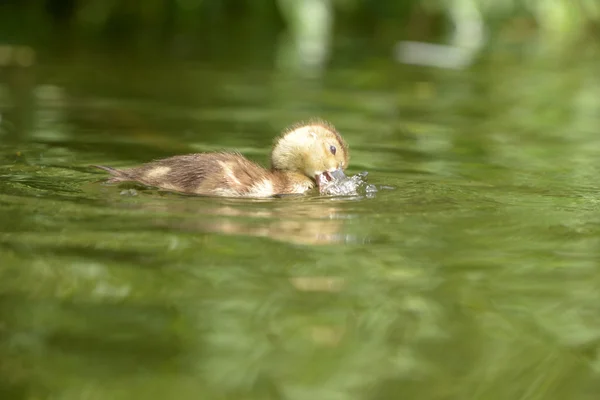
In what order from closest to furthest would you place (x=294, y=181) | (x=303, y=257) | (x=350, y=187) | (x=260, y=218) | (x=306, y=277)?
1. (x=306, y=277)
2. (x=303, y=257)
3. (x=260, y=218)
4. (x=350, y=187)
5. (x=294, y=181)

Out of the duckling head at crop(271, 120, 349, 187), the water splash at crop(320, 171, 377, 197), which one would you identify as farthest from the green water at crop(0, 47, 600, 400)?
the duckling head at crop(271, 120, 349, 187)

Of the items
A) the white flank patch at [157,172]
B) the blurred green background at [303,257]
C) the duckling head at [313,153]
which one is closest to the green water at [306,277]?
the blurred green background at [303,257]

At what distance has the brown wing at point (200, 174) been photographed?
4.84 metres

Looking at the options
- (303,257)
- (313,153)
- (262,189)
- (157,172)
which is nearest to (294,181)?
(313,153)

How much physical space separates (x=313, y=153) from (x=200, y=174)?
706 mm

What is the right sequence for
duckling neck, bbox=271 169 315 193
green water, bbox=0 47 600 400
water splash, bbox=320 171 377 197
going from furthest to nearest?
duckling neck, bbox=271 169 315 193
water splash, bbox=320 171 377 197
green water, bbox=0 47 600 400

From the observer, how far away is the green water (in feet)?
8.74

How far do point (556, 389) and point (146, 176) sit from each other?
2742 millimetres

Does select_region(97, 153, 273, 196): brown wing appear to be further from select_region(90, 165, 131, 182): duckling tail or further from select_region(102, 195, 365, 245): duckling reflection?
select_region(102, 195, 365, 245): duckling reflection

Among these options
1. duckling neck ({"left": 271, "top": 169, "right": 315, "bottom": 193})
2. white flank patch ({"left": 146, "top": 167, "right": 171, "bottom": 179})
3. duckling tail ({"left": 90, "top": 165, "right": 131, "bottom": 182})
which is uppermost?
white flank patch ({"left": 146, "top": 167, "right": 171, "bottom": 179})

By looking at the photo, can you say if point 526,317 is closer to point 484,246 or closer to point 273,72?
point 484,246

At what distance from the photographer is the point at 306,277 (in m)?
3.49

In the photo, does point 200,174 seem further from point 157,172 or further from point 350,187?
point 350,187

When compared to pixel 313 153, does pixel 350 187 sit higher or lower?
lower
